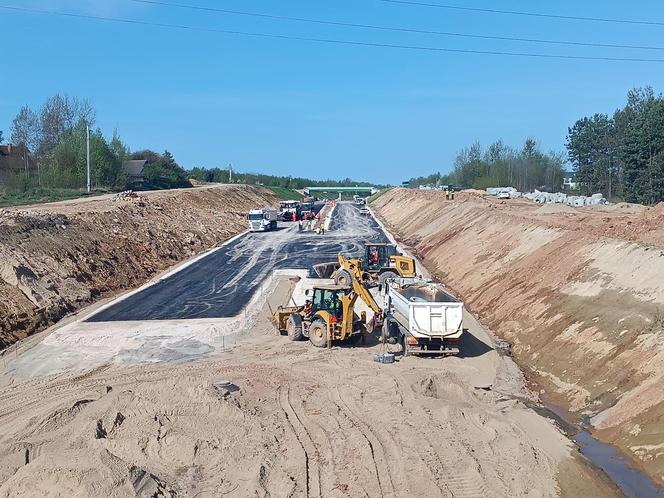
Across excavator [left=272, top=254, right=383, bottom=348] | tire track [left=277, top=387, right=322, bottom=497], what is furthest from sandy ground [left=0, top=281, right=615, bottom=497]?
excavator [left=272, top=254, right=383, bottom=348]

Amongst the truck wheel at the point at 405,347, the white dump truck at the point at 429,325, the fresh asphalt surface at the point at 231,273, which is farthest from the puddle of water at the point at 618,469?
the fresh asphalt surface at the point at 231,273

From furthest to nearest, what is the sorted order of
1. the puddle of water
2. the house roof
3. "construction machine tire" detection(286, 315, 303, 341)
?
the house roof → "construction machine tire" detection(286, 315, 303, 341) → the puddle of water

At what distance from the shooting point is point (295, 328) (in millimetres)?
24938

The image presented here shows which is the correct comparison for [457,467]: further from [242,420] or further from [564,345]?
[564,345]

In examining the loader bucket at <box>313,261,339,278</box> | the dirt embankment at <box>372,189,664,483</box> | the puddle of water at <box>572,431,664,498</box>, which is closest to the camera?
the puddle of water at <box>572,431,664,498</box>

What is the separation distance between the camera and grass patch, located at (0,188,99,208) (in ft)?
192

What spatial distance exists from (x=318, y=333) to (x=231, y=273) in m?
19.8

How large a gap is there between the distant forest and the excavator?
5363cm

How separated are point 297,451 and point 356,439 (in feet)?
4.56

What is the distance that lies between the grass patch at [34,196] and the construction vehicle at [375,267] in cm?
3308

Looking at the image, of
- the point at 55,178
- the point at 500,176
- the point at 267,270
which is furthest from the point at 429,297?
the point at 500,176

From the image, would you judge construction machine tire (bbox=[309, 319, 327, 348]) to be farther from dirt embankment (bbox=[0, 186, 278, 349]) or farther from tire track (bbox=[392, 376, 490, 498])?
dirt embankment (bbox=[0, 186, 278, 349])

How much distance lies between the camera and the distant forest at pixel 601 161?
6988 cm

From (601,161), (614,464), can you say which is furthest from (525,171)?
(614,464)
